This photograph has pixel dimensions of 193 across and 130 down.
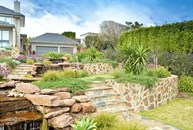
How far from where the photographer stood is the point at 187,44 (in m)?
14.3

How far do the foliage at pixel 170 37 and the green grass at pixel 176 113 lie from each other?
544 cm

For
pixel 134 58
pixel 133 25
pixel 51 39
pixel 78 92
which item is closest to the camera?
pixel 78 92

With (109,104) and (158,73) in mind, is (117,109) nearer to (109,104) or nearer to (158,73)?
(109,104)

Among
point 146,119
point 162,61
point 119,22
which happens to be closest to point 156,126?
point 146,119

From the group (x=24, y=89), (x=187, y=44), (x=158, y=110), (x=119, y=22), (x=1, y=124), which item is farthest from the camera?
(x=119, y=22)

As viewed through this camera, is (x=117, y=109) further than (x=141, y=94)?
No

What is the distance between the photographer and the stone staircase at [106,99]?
7.89 metres

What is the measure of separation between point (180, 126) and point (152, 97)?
2.38 meters

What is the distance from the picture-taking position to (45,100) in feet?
20.8

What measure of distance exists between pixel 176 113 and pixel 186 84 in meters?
3.76

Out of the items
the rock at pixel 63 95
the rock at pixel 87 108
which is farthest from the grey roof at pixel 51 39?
the rock at pixel 87 108

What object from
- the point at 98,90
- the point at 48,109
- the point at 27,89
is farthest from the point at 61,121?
the point at 98,90

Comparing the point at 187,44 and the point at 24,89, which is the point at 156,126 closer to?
the point at 24,89

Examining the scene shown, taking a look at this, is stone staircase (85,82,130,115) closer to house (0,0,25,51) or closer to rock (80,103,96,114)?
rock (80,103,96,114)
